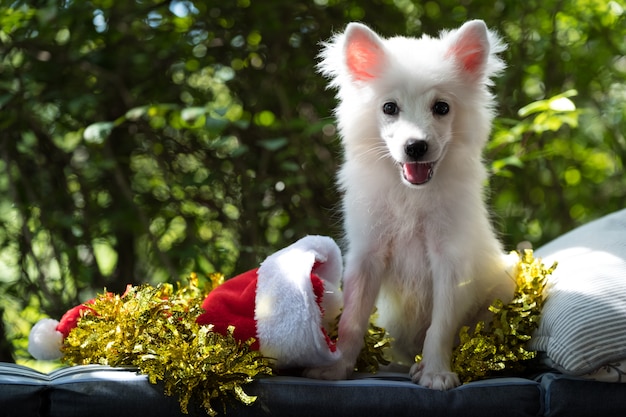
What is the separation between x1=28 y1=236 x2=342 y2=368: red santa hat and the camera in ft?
6.85

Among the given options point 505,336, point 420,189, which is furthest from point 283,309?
point 505,336

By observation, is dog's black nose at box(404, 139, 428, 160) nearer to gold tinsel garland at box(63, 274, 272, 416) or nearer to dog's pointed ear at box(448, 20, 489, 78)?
dog's pointed ear at box(448, 20, 489, 78)

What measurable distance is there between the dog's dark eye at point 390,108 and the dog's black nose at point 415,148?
6.1 inches

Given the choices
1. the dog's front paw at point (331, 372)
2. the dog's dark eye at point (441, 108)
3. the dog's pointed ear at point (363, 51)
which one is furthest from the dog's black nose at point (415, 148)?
the dog's front paw at point (331, 372)

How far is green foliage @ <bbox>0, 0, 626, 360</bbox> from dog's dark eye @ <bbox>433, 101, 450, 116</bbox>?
4.37 feet

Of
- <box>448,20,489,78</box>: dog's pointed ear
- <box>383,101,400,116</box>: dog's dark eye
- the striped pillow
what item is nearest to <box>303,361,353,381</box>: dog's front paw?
the striped pillow

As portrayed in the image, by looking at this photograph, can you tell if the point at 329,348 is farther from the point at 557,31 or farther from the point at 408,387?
the point at 557,31

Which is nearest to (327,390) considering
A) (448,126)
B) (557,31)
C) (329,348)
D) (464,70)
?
(329,348)

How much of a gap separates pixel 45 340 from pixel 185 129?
179 centimetres

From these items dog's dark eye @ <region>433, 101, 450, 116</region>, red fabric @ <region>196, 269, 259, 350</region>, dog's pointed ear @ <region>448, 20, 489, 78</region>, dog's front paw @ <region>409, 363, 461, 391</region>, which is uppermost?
dog's pointed ear @ <region>448, 20, 489, 78</region>

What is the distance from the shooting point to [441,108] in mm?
2250

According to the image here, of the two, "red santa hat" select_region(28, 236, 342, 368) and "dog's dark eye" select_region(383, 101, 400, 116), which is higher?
"dog's dark eye" select_region(383, 101, 400, 116)

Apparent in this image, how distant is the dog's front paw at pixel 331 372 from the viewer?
83.9 inches

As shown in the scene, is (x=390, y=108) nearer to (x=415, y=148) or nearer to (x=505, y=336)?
(x=415, y=148)
